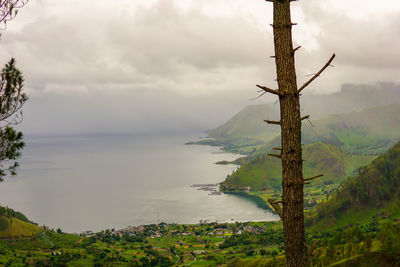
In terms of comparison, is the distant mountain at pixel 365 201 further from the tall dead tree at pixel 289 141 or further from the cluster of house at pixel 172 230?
the tall dead tree at pixel 289 141

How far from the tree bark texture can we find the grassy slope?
16366cm

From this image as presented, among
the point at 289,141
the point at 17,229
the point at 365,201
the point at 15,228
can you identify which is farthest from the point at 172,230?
the point at 289,141

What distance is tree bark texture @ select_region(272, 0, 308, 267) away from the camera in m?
7.17

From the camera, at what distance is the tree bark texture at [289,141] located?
7.17m

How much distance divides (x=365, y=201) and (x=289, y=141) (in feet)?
635

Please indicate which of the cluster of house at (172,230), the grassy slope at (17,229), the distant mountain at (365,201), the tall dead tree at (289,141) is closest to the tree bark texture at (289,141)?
the tall dead tree at (289,141)

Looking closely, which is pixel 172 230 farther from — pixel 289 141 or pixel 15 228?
pixel 289 141

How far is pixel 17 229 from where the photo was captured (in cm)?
14750

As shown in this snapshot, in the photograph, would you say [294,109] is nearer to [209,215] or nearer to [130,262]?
[130,262]

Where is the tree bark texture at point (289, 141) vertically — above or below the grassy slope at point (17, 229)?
above

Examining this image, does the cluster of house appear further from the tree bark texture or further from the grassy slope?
the tree bark texture

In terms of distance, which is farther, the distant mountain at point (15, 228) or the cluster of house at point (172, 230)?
the cluster of house at point (172, 230)

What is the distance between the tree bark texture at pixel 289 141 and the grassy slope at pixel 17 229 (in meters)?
164

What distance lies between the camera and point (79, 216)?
17538cm
